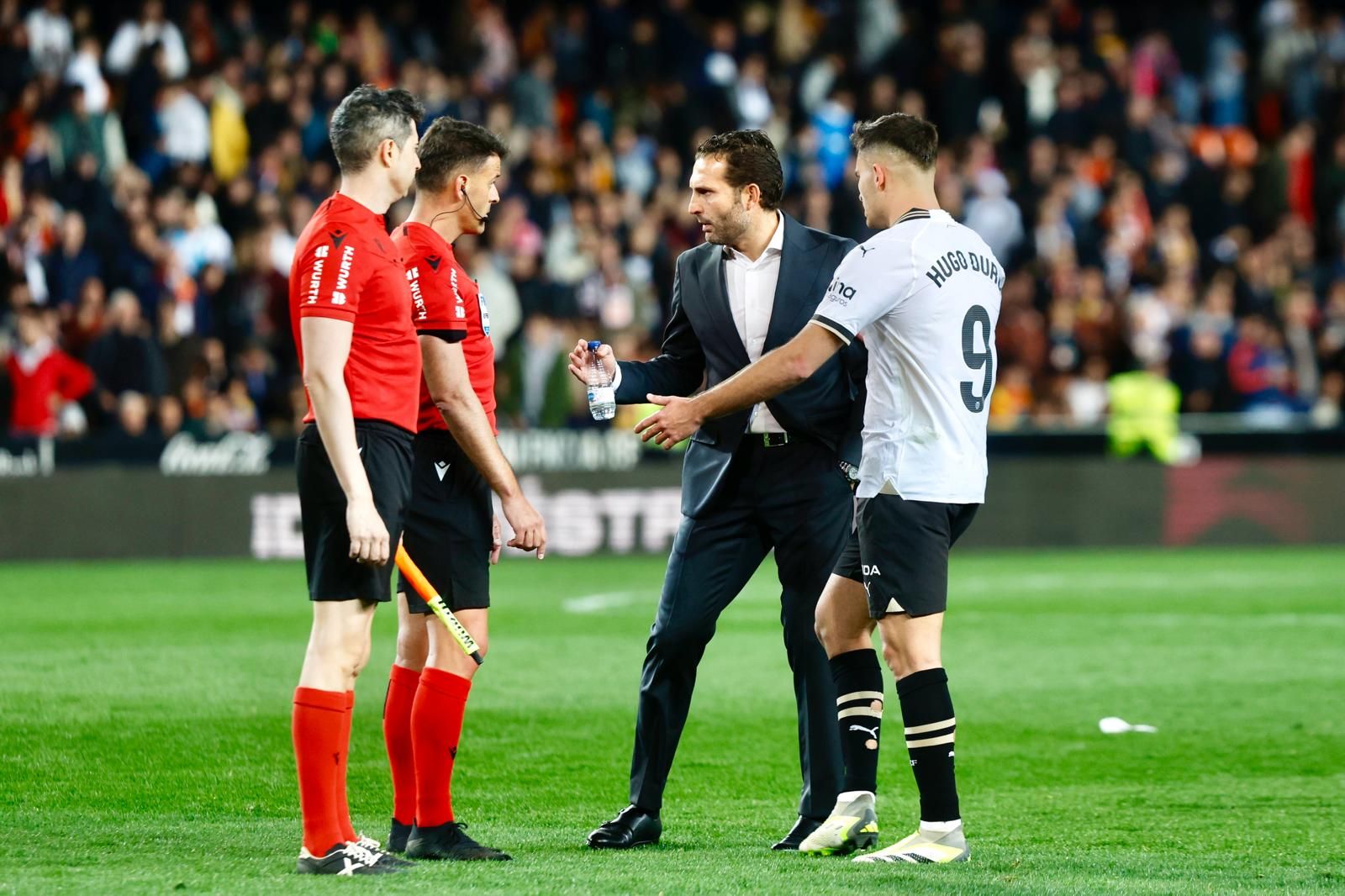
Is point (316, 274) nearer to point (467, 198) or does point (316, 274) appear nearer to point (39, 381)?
point (467, 198)

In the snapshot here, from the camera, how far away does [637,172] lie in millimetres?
21172

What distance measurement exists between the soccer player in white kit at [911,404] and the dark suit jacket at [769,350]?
1.20 feet

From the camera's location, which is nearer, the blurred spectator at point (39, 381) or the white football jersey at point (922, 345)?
the white football jersey at point (922, 345)

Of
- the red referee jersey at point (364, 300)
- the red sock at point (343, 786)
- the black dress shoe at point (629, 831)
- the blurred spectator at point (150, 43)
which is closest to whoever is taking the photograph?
the red referee jersey at point (364, 300)

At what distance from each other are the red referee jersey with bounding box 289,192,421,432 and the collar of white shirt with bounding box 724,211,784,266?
1405mm

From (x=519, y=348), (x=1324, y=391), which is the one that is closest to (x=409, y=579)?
(x=519, y=348)

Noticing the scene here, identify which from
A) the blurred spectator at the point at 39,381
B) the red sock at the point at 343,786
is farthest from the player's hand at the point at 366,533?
the blurred spectator at the point at 39,381

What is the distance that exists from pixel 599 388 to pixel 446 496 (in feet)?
2.26

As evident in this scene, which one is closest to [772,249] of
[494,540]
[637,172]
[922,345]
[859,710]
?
[922,345]

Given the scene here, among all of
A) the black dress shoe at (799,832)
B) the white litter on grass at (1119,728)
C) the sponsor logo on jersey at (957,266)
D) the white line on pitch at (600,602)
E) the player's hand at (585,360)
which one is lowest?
the white line on pitch at (600,602)

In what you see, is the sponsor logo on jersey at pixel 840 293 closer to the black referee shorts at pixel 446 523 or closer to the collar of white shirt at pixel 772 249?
the collar of white shirt at pixel 772 249

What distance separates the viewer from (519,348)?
1830cm

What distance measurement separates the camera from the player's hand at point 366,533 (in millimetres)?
5219

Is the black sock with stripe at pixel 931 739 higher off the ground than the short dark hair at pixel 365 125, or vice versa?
the short dark hair at pixel 365 125
